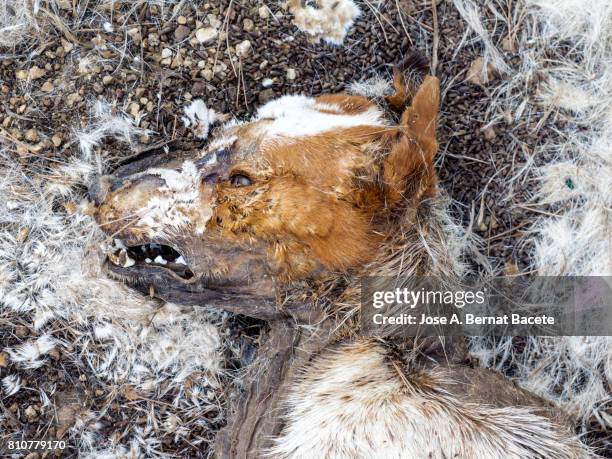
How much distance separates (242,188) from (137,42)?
1.67 meters

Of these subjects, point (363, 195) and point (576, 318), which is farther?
point (576, 318)

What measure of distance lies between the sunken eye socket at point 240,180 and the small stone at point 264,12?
1486mm

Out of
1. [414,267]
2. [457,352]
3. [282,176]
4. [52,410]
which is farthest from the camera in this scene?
[52,410]

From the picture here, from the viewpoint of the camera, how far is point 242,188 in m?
3.04

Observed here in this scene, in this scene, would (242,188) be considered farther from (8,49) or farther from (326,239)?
(8,49)

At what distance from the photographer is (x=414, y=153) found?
3.09m

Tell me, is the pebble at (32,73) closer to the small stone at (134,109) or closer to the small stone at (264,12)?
the small stone at (134,109)

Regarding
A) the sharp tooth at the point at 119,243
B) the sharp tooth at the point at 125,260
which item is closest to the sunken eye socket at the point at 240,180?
the sharp tooth at the point at 119,243

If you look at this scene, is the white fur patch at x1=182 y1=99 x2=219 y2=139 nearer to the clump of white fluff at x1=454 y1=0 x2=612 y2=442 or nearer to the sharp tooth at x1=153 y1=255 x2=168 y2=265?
the sharp tooth at x1=153 y1=255 x2=168 y2=265

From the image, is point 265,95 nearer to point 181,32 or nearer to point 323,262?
point 181,32

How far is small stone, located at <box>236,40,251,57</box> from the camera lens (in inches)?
158

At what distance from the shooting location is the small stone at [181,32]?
4020mm

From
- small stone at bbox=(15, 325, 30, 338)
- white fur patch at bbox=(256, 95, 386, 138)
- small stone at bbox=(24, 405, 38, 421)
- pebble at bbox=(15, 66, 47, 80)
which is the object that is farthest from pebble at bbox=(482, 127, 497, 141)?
small stone at bbox=(24, 405, 38, 421)

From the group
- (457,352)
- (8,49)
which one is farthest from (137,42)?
(457,352)
